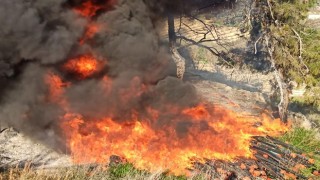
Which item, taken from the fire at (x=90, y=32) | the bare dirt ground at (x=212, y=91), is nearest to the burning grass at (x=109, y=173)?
the bare dirt ground at (x=212, y=91)

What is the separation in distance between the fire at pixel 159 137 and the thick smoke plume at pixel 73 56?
293 millimetres

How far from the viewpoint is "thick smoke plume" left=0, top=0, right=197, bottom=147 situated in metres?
10.6

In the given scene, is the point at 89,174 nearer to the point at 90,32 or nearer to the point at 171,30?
the point at 90,32

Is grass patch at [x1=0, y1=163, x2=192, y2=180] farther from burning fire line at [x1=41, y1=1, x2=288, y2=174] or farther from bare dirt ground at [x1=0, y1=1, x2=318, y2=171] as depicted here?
bare dirt ground at [x1=0, y1=1, x2=318, y2=171]

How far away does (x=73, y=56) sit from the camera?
12031 millimetres

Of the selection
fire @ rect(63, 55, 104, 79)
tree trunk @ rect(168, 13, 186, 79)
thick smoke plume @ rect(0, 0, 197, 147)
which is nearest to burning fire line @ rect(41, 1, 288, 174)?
fire @ rect(63, 55, 104, 79)

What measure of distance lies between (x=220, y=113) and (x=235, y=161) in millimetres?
3012

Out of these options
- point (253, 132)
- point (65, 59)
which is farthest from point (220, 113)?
point (65, 59)

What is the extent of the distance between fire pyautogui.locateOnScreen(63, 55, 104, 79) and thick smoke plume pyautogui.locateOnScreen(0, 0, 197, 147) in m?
0.19

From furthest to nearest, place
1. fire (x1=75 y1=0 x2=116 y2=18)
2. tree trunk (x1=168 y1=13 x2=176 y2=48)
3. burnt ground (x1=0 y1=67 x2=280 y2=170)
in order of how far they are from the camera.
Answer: tree trunk (x1=168 y1=13 x2=176 y2=48)
fire (x1=75 y1=0 x2=116 y2=18)
burnt ground (x1=0 y1=67 x2=280 y2=170)

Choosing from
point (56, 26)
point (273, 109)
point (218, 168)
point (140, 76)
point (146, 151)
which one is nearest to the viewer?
point (218, 168)

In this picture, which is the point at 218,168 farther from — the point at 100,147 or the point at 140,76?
the point at 140,76

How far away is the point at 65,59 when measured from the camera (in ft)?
38.5

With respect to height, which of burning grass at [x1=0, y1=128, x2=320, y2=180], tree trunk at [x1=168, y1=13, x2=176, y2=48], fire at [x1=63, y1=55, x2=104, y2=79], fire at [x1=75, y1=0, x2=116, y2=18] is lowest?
burning grass at [x1=0, y1=128, x2=320, y2=180]
